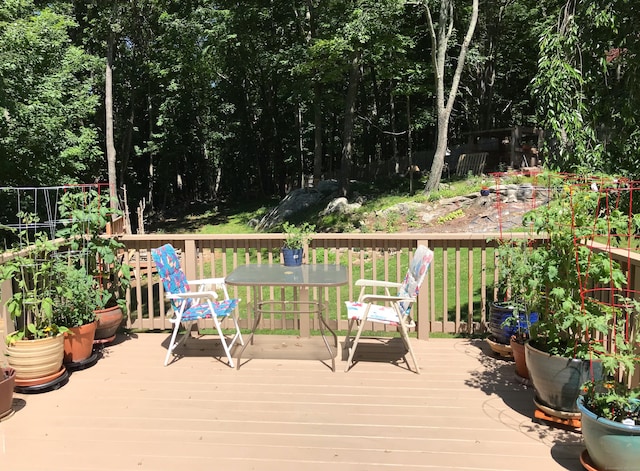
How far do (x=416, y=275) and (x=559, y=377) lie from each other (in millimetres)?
1350

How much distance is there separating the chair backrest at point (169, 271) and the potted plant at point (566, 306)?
105 inches

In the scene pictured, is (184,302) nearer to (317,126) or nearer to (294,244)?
(294,244)

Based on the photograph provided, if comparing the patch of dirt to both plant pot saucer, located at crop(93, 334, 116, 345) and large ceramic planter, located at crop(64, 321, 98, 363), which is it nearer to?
plant pot saucer, located at crop(93, 334, 116, 345)

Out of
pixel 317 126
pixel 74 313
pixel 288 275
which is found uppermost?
pixel 317 126

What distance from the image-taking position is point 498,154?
53.3ft

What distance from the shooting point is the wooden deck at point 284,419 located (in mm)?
2539

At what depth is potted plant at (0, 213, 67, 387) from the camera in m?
3.33

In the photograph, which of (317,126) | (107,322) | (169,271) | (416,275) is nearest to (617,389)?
(416,275)

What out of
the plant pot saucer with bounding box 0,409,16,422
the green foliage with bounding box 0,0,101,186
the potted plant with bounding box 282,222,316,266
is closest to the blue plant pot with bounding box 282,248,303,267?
the potted plant with bounding box 282,222,316,266

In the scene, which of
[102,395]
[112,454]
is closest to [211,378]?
[102,395]

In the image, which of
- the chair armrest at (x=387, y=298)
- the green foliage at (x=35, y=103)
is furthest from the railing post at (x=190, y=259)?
the green foliage at (x=35, y=103)

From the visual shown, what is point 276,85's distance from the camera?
2375 cm

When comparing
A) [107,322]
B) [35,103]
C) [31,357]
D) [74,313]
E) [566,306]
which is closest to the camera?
[566,306]

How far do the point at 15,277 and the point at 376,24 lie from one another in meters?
12.2
